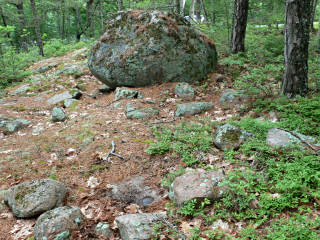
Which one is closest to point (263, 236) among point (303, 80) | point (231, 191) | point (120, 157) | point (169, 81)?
point (231, 191)

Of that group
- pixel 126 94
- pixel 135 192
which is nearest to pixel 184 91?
pixel 126 94

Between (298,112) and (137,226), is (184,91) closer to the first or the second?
(298,112)

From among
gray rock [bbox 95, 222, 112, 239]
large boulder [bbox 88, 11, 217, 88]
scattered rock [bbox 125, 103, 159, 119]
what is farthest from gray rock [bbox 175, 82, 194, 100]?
gray rock [bbox 95, 222, 112, 239]

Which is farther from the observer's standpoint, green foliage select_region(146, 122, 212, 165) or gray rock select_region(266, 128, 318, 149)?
green foliage select_region(146, 122, 212, 165)

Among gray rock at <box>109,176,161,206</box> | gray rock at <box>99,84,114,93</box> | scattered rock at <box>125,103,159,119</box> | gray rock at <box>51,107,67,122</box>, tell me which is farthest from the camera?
gray rock at <box>99,84,114,93</box>

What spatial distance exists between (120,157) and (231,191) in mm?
2382

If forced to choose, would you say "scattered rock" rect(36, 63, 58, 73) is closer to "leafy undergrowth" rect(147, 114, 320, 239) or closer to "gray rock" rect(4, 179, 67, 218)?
"gray rock" rect(4, 179, 67, 218)

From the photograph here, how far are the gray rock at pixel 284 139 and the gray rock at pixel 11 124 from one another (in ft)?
21.1

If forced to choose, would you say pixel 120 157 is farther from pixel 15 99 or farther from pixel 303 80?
pixel 15 99

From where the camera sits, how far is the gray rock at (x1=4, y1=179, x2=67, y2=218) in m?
3.26

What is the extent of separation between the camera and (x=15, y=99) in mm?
8891

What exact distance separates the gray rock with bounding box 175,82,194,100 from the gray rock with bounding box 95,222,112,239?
15.8 ft

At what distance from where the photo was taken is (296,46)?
5.21 metres

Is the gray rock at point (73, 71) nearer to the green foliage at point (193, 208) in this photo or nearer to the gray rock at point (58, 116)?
the gray rock at point (58, 116)
